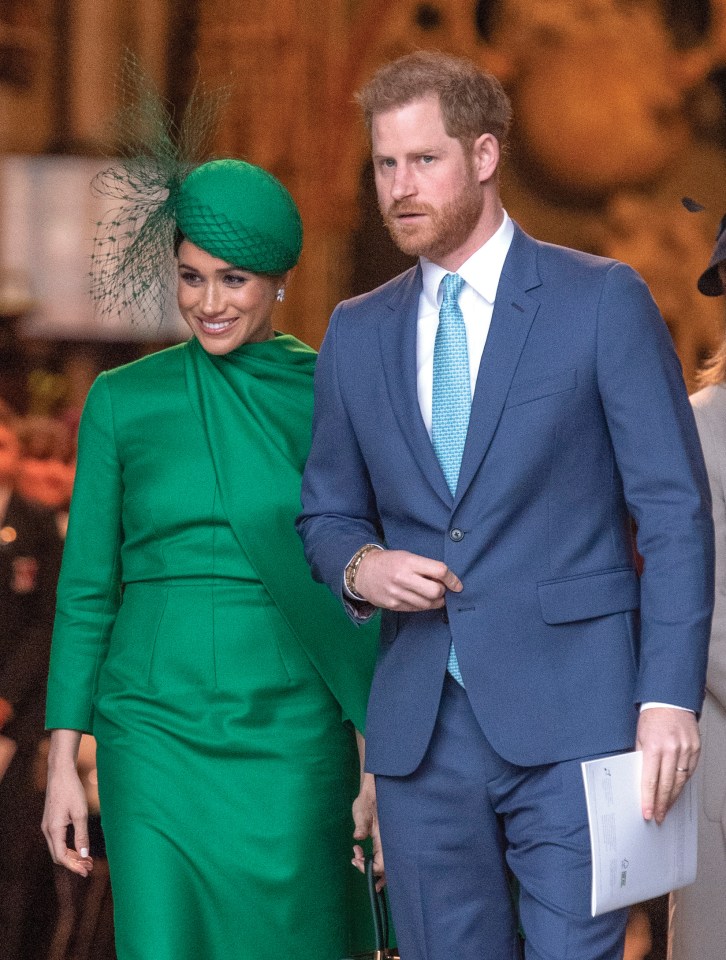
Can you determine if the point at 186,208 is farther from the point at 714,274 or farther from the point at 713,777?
the point at 713,777

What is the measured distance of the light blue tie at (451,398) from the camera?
239 cm

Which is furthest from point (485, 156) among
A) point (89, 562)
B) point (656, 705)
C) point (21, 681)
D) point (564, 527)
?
point (21, 681)

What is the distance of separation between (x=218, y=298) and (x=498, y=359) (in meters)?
0.83

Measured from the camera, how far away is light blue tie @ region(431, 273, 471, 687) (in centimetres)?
239

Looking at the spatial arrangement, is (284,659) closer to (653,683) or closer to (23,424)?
(653,683)

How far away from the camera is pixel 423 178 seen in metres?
2.39

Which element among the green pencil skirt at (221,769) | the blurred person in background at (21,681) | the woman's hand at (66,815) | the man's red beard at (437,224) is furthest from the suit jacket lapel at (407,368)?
the blurred person in background at (21,681)

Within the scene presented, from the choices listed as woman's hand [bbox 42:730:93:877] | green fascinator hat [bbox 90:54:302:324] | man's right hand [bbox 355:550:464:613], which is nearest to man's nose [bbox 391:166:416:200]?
man's right hand [bbox 355:550:464:613]

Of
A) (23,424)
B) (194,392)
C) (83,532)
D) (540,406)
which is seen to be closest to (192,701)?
(83,532)

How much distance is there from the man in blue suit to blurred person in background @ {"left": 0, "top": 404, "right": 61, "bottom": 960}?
2.24 m

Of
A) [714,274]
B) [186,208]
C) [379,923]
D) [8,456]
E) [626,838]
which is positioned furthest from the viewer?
[8,456]

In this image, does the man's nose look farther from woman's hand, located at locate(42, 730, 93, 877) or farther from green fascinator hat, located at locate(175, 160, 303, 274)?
woman's hand, located at locate(42, 730, 93, 877)

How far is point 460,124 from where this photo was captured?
7.91 feet

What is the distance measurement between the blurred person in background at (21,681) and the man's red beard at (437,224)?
2.47 meters
